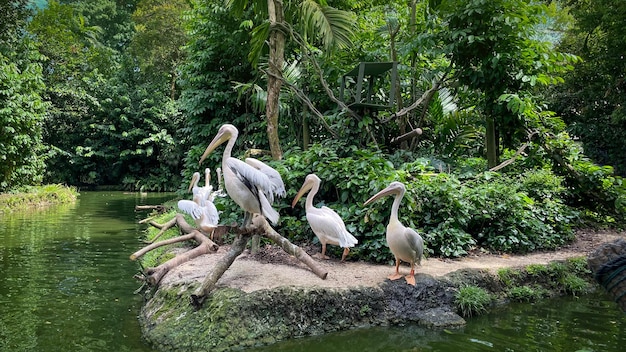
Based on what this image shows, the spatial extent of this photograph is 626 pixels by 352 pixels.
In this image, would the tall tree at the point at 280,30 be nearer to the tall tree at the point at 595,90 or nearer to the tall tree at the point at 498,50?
the tall tree at the point at 498,50

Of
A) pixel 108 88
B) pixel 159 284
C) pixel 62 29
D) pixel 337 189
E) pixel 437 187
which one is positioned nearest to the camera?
pixel 159 284

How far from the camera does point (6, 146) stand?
15.7 meters

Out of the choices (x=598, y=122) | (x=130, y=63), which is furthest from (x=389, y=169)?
(x=130, y=63)

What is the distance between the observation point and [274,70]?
326 inches

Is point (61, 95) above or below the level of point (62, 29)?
below

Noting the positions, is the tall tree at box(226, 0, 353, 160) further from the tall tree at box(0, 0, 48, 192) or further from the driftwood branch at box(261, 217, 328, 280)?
the tall tree at box(0, 0, 48, 192)

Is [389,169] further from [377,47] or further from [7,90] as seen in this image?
[7,90]

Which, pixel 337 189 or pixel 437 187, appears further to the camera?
pixel 337 189

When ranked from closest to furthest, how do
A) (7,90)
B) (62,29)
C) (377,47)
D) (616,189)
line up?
(616,189)
(377,47)
(7,90)
(62,29)

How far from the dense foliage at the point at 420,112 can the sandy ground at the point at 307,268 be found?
328 mm

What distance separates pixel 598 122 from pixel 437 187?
11070mm

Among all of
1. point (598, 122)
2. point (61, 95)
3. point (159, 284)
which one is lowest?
point (159, 284)

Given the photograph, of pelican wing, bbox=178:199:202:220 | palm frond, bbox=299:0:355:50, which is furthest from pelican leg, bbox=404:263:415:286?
palm frond, bbox=299:0:355:50

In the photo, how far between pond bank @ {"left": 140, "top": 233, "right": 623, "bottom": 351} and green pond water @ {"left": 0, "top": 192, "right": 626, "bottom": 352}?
18 centimetres
